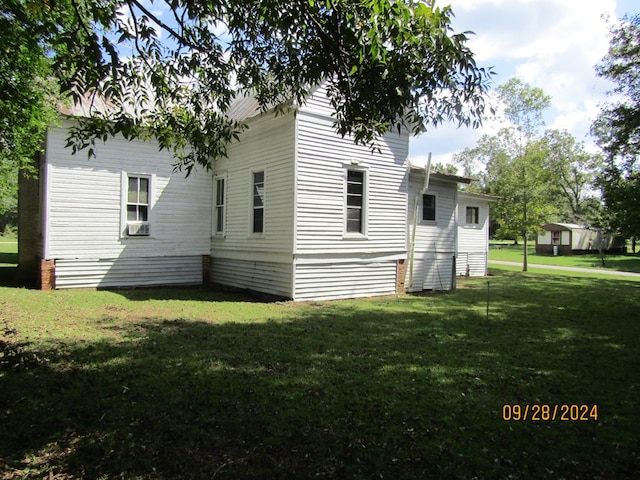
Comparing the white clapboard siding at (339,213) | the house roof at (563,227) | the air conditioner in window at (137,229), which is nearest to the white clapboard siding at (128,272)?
the air conditioner in window at (137,229)

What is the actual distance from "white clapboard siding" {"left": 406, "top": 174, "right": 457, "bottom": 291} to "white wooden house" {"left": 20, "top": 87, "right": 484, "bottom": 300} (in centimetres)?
13

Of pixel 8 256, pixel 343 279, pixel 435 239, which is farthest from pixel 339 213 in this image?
pixel 8 256

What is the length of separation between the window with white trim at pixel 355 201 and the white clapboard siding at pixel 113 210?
17.0ft

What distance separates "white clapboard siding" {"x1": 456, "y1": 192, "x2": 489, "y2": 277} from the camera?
1991 centimetres

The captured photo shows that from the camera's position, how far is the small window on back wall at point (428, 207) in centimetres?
1490

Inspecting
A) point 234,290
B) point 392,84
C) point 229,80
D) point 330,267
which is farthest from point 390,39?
point 234,290

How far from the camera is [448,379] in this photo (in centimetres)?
525

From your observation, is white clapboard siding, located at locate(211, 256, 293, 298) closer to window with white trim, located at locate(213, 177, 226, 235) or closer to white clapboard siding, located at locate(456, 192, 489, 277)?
window with white trim, located at locate(213, 177, 226, 235)

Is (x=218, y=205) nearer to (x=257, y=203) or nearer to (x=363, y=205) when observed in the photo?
(x=257, y=203)

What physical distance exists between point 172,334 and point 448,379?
183 inches

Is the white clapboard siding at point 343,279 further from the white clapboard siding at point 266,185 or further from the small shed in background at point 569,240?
the small shed in background at point 569,240

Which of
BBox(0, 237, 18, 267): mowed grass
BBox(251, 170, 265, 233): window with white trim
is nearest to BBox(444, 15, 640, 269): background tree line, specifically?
BBox(251, 170, 265, 233): window with white trim
